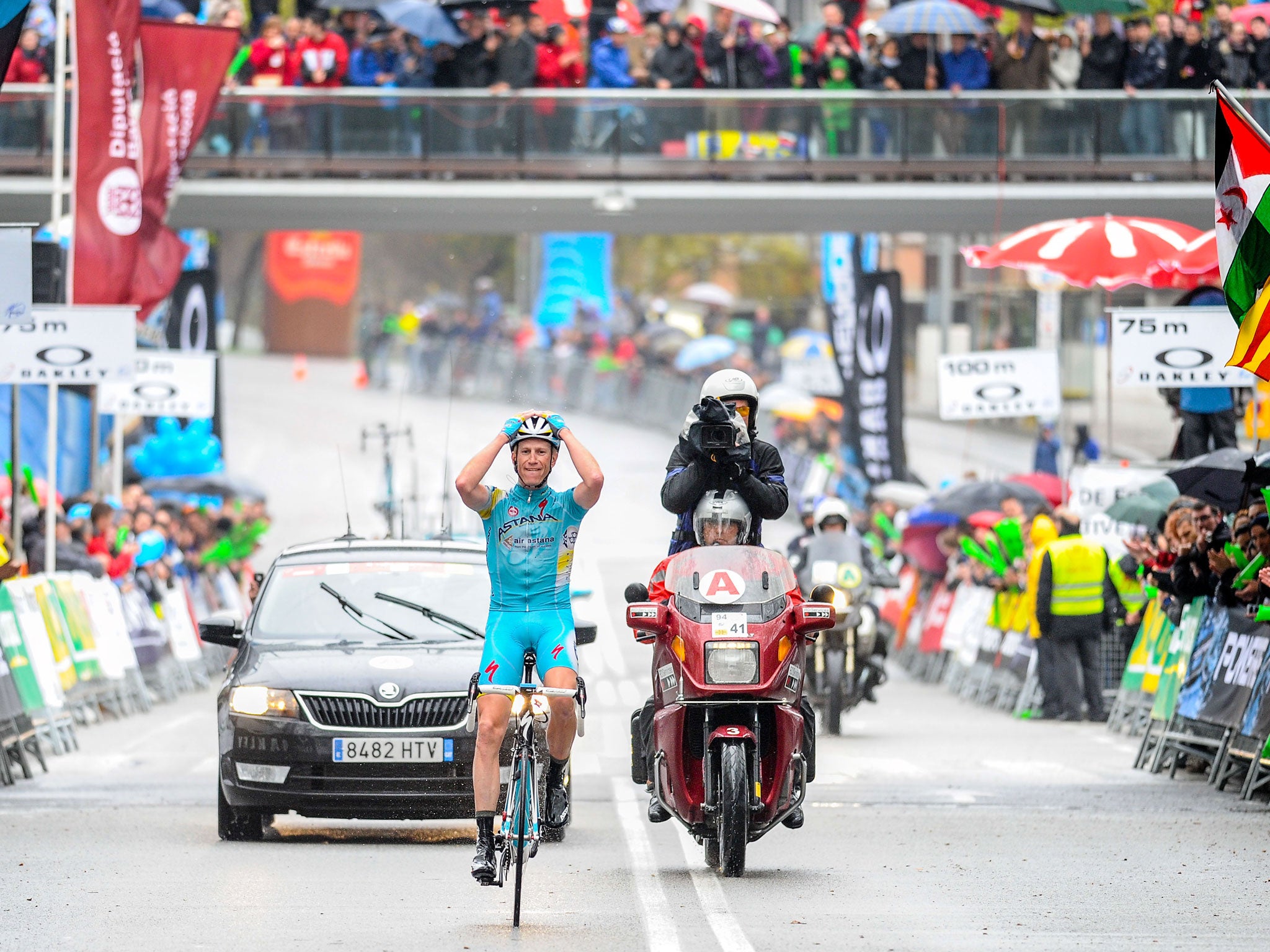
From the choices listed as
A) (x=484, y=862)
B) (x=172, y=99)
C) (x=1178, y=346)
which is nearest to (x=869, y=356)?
(x=172, y=99)

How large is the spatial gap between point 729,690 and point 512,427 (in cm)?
170

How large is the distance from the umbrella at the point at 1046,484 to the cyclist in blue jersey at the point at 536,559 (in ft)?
62.9

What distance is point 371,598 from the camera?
13328 millimetres

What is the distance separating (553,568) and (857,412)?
25339mm

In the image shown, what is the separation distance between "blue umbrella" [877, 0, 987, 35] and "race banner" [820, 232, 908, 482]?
3.78m

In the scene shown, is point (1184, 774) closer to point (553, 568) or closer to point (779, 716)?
point (779, 716)

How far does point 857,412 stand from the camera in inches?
1382

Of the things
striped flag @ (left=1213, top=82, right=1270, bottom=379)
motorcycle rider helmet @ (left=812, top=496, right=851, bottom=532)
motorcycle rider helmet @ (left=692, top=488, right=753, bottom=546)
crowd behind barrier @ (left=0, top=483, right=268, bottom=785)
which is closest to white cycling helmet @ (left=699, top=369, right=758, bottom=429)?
motorcycle rider helmet @ (left=692, top=488, right=753, bottom=546)

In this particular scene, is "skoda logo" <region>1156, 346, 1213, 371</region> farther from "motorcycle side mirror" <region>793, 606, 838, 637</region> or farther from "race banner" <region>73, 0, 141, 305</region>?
"motorcycle side mirror" <region>793, 606, 838, 637</region>

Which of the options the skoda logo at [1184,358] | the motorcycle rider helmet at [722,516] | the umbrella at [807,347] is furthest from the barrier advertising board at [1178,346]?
the umbrella at [807,347]

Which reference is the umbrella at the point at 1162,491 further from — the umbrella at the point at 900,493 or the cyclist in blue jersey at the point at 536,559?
the cyclist in blue jersey at the point at 536,559

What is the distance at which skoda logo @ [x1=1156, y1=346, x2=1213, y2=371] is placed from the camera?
838 inches

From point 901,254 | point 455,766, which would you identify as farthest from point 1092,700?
point 901,254

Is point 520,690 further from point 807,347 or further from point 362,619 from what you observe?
point 807,347
